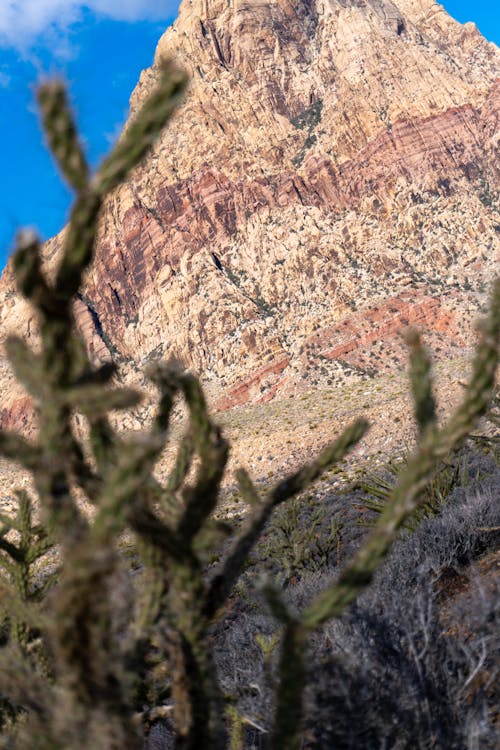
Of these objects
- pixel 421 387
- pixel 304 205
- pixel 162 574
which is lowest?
pixel 162 574

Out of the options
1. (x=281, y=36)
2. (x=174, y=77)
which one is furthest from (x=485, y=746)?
(x=281, y=36)

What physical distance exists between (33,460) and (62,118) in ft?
5.23

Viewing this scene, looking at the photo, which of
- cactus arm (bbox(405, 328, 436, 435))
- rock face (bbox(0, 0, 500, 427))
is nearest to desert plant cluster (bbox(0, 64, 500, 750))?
cactus arm (bbox(405, 328, 436, 435))

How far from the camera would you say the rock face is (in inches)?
2557

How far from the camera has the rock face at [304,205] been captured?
213 feet

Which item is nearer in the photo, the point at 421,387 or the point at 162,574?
the point at 162,574

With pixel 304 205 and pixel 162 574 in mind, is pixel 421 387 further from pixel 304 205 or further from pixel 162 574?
pixel 304 205

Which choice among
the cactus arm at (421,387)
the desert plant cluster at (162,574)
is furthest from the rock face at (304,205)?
the desert plant cluster at (162,574)

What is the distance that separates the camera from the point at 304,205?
257 ft

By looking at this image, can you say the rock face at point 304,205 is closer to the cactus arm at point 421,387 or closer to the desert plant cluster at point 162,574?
the cactus arm at point 421,387

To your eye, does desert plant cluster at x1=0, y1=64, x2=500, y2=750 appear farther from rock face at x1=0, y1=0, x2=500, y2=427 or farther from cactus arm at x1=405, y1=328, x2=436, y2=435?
rock face at x1=0, y1=0, x2=500, y2=427

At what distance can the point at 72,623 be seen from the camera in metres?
1.94

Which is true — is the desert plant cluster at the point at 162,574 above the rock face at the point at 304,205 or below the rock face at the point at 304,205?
below

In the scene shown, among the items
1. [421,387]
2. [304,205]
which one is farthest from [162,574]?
→ [304,205]
